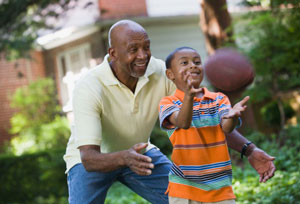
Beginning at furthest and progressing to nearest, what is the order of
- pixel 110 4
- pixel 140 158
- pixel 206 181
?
A: 1. pixel 110 4
2. pixel 206 181
3. pixel 140 158

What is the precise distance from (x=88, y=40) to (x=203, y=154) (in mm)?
12571

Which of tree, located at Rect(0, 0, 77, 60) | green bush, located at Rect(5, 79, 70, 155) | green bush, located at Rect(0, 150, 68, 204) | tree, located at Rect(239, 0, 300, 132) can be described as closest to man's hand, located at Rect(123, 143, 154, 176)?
tree, located at Rect(0, 0, 77, 60)

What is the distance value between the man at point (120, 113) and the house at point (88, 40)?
10.3m

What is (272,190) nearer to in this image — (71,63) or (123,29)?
(123,29)

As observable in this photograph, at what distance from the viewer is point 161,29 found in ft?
51.5

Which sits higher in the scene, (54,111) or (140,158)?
(140,158)

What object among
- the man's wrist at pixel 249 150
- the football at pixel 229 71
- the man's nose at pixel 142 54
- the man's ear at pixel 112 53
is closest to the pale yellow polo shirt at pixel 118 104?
the man's ear at pixel 112 53

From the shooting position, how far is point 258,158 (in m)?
3.23

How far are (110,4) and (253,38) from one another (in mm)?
6602

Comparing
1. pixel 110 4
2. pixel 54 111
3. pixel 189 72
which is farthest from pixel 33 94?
pixel 189 72

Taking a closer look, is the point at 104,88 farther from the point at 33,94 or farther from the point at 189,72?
the point at 33,94

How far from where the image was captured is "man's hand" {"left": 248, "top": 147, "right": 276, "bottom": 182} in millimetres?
3152

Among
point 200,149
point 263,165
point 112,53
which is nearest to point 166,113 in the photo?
point 200,149

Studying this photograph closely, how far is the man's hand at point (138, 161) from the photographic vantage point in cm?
267
